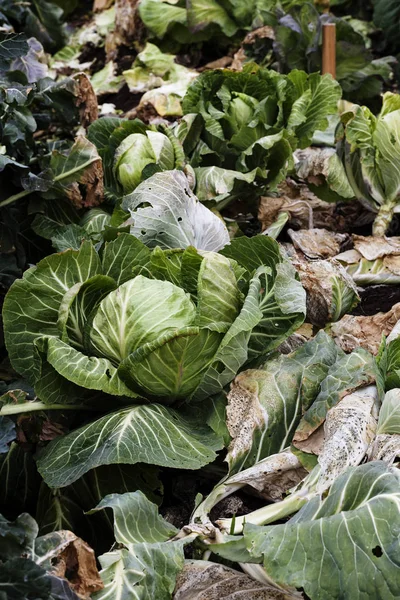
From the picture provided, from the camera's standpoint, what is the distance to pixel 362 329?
2482 mm

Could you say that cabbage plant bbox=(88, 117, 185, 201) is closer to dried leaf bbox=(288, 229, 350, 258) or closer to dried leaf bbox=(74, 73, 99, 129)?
dried leaf bbox=(74, 73, 99, 129)

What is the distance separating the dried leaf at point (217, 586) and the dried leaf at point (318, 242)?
158 cm

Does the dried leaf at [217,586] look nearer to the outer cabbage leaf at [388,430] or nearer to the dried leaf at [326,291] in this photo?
the outer cabbage leaf at [388,430]

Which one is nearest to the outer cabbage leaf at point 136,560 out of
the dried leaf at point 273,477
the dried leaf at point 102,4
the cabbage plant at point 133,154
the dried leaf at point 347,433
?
the dried leaf at point 273,477

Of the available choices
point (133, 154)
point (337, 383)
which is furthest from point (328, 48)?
point (337, 383)

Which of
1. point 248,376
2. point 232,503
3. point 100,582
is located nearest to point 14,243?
point 248,376

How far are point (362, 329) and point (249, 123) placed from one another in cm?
114

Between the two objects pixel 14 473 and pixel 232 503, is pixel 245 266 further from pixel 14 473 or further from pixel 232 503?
pixel 14 473

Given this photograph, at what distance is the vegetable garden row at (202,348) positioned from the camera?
4.98ft

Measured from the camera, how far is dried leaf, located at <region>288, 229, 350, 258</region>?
9.73 feet

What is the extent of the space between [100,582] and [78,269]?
0.95 meters

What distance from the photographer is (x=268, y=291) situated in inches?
85.6

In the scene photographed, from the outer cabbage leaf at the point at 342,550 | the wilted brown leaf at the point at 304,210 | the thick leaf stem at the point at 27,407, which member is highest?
the outer cabbage leaf at the point at 342,550

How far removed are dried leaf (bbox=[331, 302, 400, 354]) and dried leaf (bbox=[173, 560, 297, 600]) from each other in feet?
3.33
